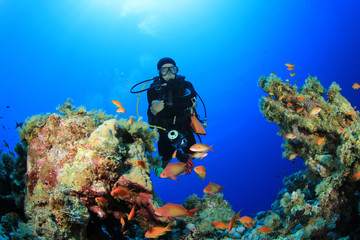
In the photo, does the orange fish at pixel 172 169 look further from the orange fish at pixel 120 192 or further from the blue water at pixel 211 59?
the blue water at pixel 211 59

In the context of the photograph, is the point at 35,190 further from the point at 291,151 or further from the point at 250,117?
the point at 250,117

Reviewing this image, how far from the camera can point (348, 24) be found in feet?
222

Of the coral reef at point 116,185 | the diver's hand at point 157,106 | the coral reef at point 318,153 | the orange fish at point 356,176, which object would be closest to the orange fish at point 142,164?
the coral reef at point 116,185

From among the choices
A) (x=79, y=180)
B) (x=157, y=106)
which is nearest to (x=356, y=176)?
(x=79, y=180)

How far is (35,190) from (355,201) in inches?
208

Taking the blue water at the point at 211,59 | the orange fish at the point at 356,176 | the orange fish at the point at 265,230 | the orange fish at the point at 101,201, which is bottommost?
the orange fish at the point at 265,230

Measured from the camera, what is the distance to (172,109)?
5727mm

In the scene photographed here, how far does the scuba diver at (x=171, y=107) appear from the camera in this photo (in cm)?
543

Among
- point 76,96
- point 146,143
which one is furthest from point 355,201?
point 76,96

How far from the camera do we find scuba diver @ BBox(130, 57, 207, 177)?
17.9 ft

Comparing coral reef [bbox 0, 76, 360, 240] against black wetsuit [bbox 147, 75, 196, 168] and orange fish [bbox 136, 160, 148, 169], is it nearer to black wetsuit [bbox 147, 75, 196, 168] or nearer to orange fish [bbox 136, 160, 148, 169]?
orange fish [bbox 136, 160, 148, 169]

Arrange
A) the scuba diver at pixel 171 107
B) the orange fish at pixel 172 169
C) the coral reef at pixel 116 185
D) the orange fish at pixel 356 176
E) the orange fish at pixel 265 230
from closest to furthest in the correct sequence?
1. the coral reef at pixel 116 185
2. the orange fish at pixel 356 176
3. the orange fish at pixel 265 230
4. the orange fish at pixel 172 169
5. the scuba diver at pixel 171 107

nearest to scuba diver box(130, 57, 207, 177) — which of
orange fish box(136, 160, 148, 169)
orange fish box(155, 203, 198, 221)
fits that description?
orange fish box(136, 160, 148, 169)

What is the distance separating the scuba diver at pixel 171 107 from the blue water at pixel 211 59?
66614 mm
